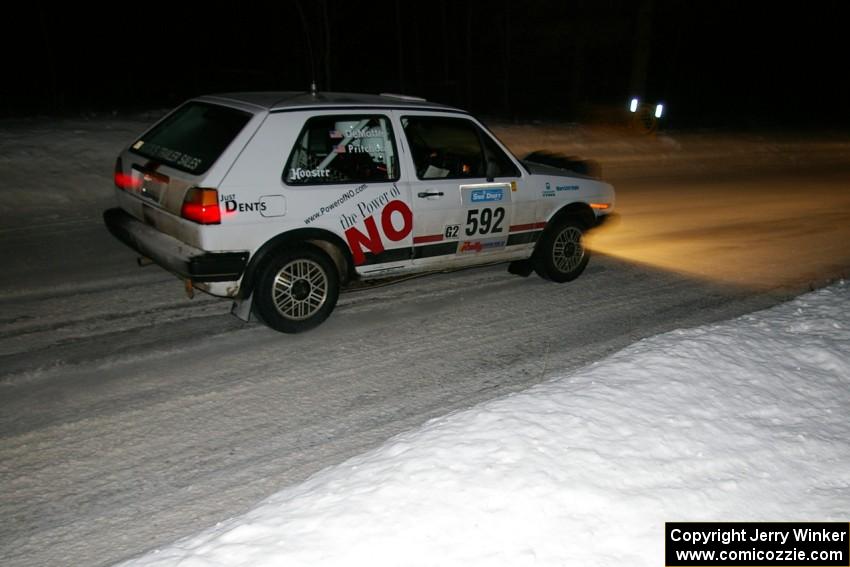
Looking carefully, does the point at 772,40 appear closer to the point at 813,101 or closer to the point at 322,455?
the point at 813,101

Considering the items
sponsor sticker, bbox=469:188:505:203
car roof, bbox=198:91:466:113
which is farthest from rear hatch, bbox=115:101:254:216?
sponsor sticker, bbox=469:188:505:203

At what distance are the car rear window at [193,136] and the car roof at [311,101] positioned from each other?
0.50 ft

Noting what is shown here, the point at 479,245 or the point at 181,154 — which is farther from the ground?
the point at 181,154

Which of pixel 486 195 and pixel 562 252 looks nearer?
pixel 486 195

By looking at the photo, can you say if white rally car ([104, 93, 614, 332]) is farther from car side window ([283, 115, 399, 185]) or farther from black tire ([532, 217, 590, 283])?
black tire ([532, 217, 590, 283])

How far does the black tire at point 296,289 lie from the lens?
5.43 m

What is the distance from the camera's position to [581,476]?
11.5 feet

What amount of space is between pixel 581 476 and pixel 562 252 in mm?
4015

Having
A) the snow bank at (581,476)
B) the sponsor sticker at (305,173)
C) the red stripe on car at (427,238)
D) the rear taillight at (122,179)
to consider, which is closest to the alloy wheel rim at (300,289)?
the sponsor sticker at (305,173)

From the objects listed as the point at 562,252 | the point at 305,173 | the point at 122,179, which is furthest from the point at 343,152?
the point at 562,252

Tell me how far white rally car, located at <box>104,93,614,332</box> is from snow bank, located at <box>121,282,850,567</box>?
1.95 metres

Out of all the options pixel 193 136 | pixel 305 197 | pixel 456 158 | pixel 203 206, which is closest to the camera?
pixel 203 206

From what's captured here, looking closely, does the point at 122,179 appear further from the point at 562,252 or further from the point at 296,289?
the point at 562,252

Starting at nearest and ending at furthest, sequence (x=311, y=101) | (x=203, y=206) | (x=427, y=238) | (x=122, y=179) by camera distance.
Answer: (x=203, y=206) < (x=311, y=101) < (x=122, y=179) < (x=427, y=238)
